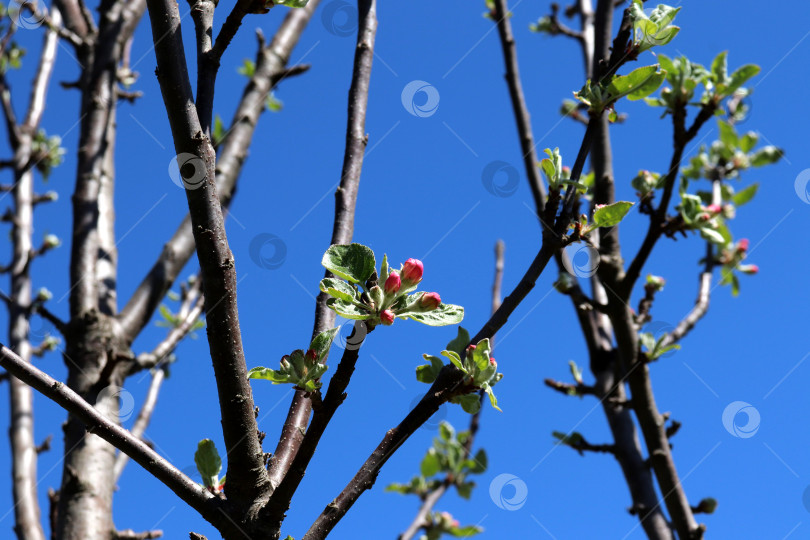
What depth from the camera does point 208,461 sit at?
1.12m

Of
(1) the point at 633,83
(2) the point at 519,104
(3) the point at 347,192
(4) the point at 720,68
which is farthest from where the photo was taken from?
(2) the point at 519,104

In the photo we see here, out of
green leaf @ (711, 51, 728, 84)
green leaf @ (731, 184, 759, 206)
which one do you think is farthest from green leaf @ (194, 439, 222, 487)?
green leaf @ (731, 184, 759, 206)

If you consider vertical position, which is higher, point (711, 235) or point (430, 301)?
point (711, 235)

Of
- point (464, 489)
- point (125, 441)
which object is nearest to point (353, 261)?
point (125, 441)

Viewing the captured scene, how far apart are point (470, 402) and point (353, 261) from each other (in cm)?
30

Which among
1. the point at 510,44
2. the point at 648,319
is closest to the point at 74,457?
the point at 648,319

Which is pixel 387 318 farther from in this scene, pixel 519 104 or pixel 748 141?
pixel 748 141

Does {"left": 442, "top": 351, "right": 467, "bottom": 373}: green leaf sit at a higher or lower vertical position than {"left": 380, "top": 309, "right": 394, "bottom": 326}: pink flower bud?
higher

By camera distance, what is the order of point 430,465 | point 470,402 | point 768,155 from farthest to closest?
1. point 768,155
2. point 430,465
3. point 470,402

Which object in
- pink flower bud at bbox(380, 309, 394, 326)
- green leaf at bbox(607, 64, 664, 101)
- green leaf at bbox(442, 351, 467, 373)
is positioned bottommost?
pink flower bud at bbox(380, 309, 394, 326)

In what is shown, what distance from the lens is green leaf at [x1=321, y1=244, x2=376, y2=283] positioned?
38.1 inches

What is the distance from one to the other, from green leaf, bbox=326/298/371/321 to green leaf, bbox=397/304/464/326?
0.18ft

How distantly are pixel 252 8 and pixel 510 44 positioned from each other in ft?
6.28

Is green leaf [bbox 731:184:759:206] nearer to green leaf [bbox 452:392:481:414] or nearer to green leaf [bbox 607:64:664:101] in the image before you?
green leaf [bbox 607:64:664:101]
